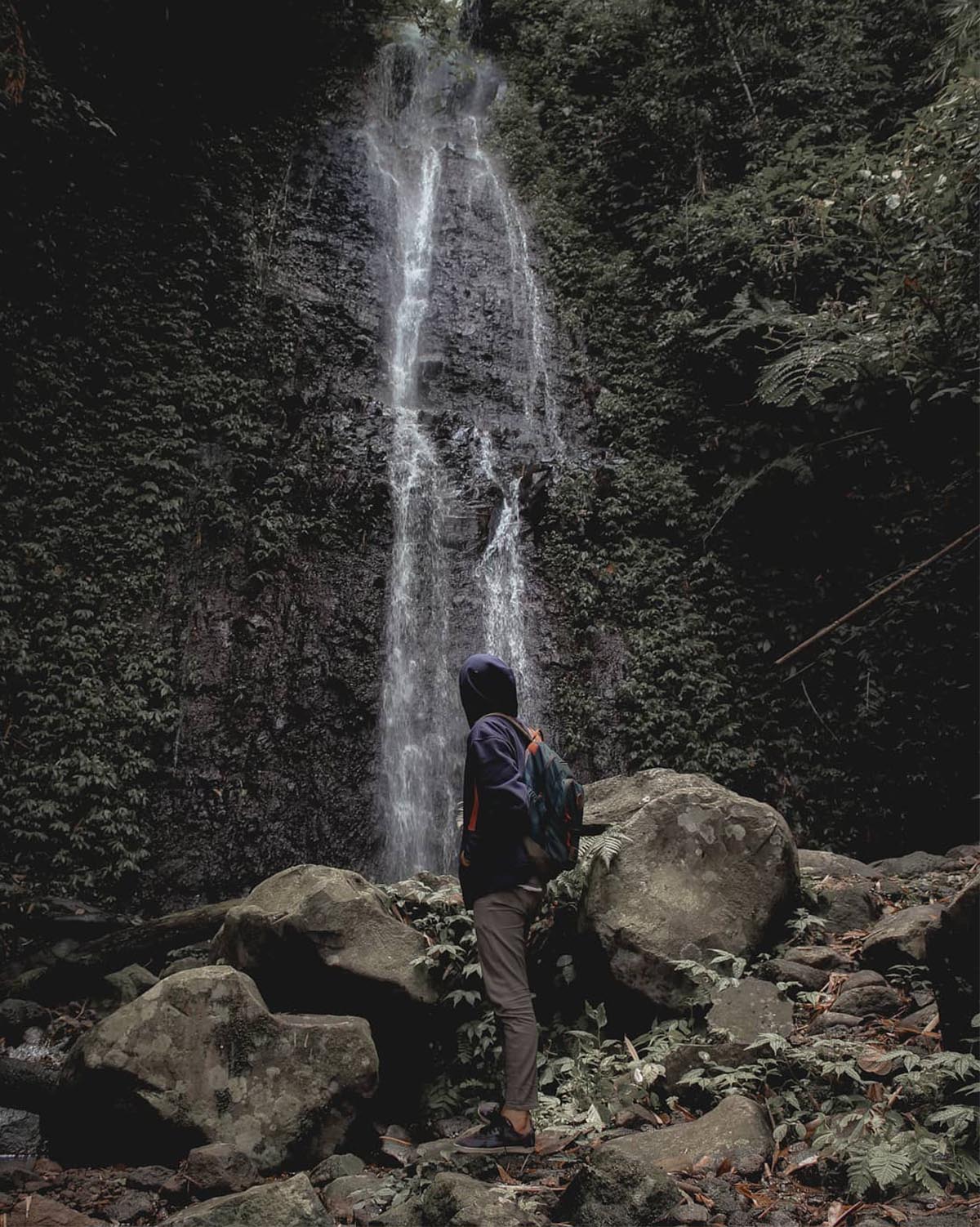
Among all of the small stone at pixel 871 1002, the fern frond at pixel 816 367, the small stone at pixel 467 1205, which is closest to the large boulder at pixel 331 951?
the small stone at pixel 467 1205

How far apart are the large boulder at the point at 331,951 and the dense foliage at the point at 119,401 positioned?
386 cm

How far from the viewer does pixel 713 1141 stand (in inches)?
115

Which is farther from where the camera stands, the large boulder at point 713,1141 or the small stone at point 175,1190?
the small stone at point 175,1190

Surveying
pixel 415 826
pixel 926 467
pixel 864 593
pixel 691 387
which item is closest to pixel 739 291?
pixel 691 387

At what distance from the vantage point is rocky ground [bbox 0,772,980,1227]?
103 inches

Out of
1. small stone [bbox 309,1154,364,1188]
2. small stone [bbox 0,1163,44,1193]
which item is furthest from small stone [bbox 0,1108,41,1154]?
small stone [bbox 309,1154,364,1188]

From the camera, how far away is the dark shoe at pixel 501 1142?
10.3ft

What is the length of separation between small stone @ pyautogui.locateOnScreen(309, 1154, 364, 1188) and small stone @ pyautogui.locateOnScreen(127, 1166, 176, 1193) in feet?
1.96

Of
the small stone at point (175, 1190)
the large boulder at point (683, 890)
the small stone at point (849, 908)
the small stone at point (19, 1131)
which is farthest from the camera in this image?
the small stone at point (849, 908)

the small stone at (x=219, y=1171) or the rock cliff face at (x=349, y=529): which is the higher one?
the rock cliff face at (x=349, y=529)

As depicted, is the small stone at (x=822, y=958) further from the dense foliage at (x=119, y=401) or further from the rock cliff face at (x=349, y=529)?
the dense foliage at (x=119, y=401)

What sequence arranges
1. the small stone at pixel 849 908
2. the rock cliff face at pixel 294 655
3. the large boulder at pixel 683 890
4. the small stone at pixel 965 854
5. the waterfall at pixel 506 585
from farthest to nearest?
the waterfall at pixel 506 585, the rock cliff face at pixel 294 655, the small stone at pixel 965 854, the small stone at pixel 849 908, the large boulder at pixel 683 890

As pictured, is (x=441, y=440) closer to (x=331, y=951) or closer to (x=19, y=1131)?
(x=331, y=951)

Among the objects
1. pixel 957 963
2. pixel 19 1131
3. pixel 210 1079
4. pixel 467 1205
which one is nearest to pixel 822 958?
pixel 957 963
